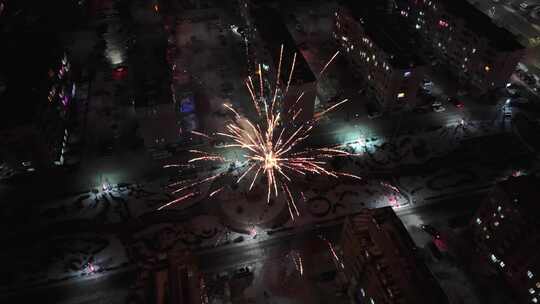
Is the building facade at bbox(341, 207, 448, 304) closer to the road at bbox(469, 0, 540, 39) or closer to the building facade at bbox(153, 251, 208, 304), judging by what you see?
the building facade at bbox(153, 251, 208, 304)

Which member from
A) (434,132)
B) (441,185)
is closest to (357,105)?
(434,132)

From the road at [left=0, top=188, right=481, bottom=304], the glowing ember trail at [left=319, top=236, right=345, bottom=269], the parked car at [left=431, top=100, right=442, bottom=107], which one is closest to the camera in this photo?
the road at [left=0, top=188, right=481, bottom=304]

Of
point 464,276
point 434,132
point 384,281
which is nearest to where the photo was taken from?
point 384,281

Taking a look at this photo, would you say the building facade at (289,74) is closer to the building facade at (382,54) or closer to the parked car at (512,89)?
the building facade at (382,54)

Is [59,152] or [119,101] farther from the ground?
[119,101]

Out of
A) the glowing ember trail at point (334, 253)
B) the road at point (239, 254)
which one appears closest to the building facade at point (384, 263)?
the glowing ember trail at point (334, 253)

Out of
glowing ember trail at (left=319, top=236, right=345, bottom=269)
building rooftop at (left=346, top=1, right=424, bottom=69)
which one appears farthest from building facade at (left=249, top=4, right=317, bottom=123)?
glowing ember trail at (left=319, top=236, right=345, bottom=269)

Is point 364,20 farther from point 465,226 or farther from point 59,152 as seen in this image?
point 59,152

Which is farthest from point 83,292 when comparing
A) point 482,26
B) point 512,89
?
point 512,89
